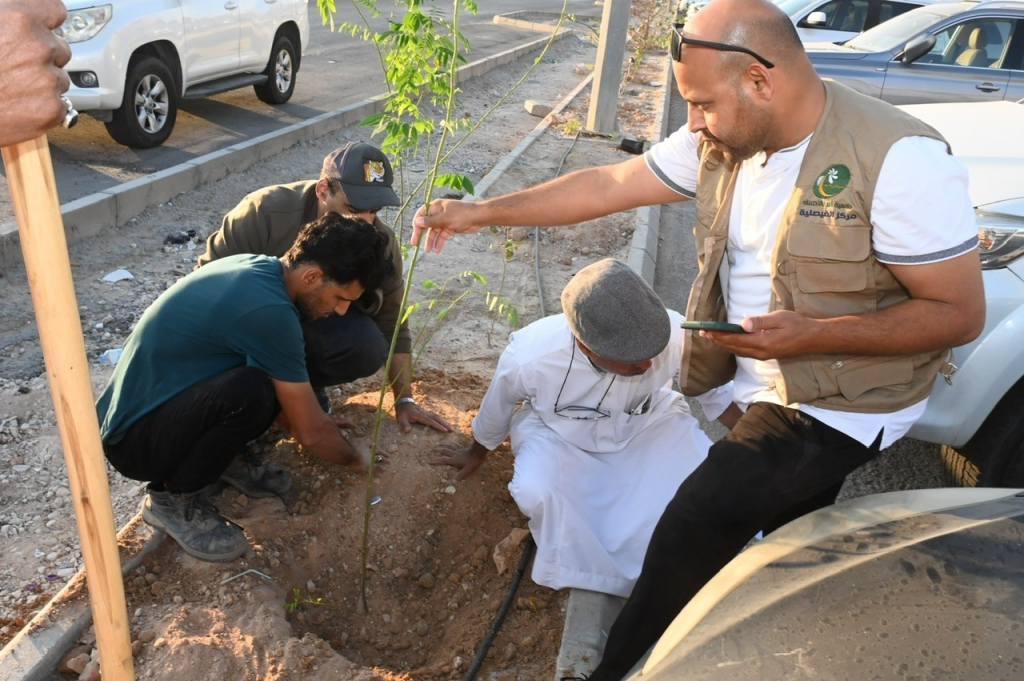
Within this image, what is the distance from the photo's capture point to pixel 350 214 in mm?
3799

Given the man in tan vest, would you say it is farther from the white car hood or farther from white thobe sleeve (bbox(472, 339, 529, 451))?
the white car hood

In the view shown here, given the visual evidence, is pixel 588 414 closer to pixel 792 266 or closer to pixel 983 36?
pixel 792 266

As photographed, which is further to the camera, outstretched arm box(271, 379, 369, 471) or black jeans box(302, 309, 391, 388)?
black jeans box(302, 309, 391, 388)

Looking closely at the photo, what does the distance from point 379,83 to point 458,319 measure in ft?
Result: 25.7

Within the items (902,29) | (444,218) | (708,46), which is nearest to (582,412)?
(444,218)

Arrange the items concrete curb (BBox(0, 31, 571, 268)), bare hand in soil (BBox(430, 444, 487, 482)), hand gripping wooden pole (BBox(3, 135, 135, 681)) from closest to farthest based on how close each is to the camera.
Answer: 1. hand gripping wooden pole (BBox(3, 135, 135, 681))
2. bare hand in soil (BBox(430, 444, 487, 482))
3. concrete curb (BBox(0, 31, 571, 268))

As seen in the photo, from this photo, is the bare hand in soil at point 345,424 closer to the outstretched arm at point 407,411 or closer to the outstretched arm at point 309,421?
the outstretched arm at point 407,411

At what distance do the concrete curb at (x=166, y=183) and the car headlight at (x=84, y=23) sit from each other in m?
1.19

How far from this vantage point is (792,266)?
2.35 meters

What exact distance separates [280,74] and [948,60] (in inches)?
287

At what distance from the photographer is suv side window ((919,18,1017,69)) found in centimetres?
927

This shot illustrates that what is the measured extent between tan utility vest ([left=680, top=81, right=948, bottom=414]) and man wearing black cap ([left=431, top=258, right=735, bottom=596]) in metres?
0.63

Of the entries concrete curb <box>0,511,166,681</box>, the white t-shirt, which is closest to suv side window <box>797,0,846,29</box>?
the white t-shirt

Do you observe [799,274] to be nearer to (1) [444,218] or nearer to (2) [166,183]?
(1) [444,218]
